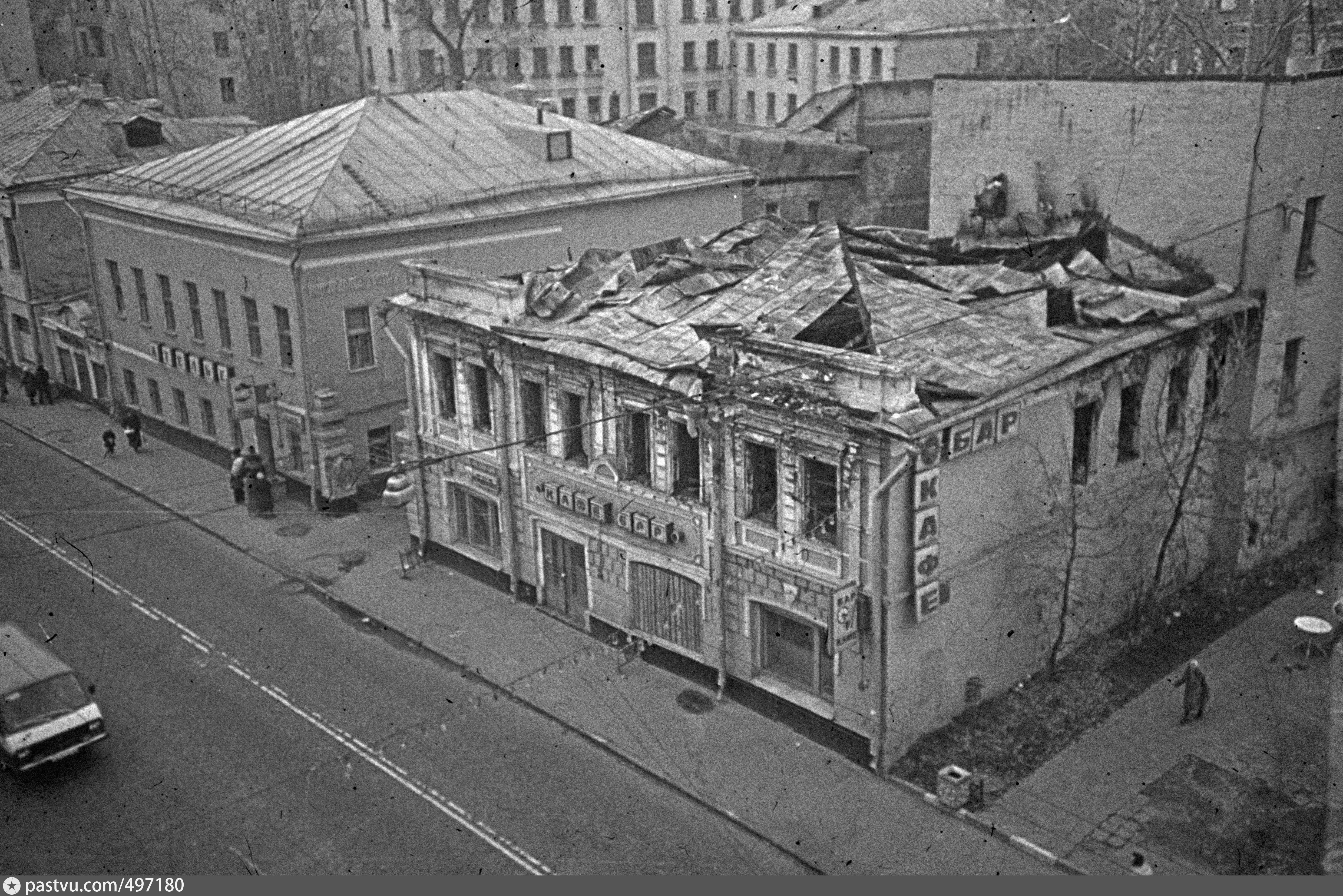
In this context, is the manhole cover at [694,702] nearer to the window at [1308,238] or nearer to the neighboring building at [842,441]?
the neighboring building at [842,441]

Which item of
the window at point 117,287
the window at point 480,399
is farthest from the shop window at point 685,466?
the window at point 117,287

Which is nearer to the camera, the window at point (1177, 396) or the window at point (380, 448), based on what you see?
the window at point (1177, 396)

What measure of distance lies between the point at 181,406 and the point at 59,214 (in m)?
10.3

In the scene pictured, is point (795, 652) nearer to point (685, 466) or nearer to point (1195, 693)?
point (685, 466)

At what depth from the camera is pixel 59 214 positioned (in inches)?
1804

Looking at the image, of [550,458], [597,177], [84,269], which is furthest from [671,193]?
[84,269]

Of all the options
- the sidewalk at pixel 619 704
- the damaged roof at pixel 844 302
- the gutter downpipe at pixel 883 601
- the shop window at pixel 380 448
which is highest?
the damaged roof at pixel 844 302

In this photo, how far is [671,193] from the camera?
40.5 m

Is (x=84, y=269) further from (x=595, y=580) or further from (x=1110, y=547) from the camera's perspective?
(x=1110, y=547)

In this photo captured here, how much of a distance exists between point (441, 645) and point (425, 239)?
41.2ft

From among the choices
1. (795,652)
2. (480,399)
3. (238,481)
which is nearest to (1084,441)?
(795,652)

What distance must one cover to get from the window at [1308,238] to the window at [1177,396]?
13.1 ft

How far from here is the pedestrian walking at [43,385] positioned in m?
46.0

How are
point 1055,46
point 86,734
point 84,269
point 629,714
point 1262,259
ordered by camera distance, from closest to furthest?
point 86,734 < point 629,714 < point 1262,259 < point 84,269 < point 1055,46
